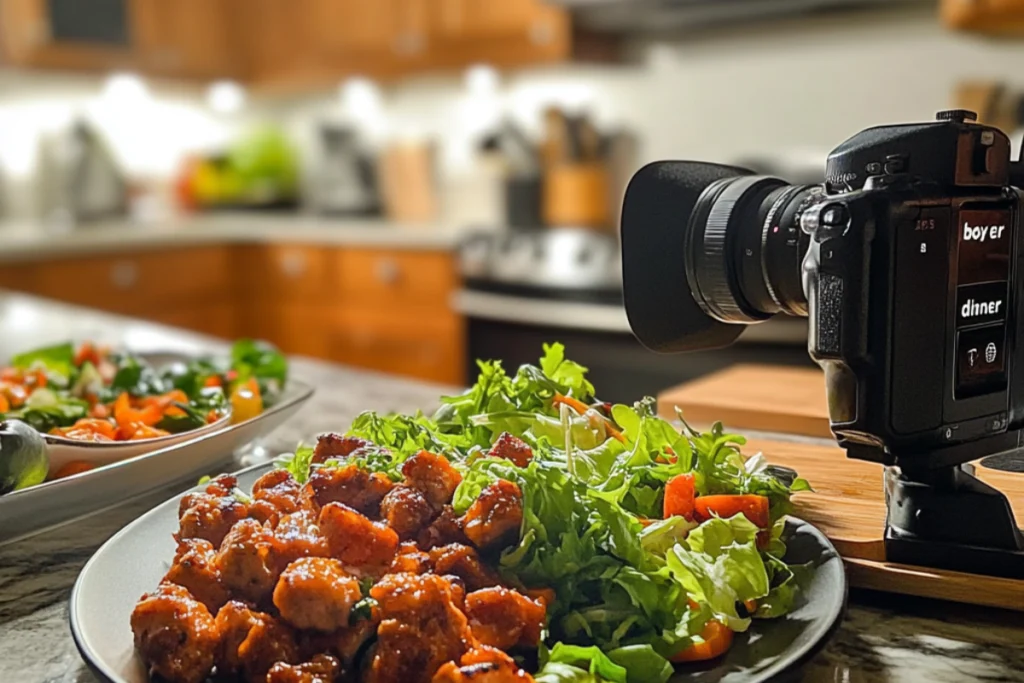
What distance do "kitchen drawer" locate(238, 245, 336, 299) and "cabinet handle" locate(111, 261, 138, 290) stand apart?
45 cm

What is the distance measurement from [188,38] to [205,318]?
115cm

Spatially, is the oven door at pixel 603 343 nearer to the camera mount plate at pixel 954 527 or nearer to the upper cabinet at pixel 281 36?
the upper cabinet at pixel 281 36

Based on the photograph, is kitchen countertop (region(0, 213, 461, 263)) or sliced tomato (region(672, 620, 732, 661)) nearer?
sliced tomato (region(672, 620, 732, 661))

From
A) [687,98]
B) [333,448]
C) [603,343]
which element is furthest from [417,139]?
[333,448]

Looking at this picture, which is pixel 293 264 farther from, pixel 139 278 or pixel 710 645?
pixel 710 645

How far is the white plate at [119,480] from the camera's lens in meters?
0.80

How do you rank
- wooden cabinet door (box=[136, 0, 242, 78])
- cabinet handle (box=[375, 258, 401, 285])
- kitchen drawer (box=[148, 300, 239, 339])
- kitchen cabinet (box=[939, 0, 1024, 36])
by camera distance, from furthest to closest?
wooden cabinet door (box=[136, 0, 242, 78]) < kitchen drawer (box=[148, 300, 239, 339]) < cabinet handle (box=[375, 258, 401, 285]) < kitchen cabinet (box=[939, 0, 1024, 36])

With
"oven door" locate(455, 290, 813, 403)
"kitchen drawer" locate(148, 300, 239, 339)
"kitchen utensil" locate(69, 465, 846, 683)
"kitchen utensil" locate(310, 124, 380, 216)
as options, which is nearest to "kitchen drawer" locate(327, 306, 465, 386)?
"oven door" locate(455, 290, 813, 403)

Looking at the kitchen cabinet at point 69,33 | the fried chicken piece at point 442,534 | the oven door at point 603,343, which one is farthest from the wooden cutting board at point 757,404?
the kitchen cabinet at point 69,33

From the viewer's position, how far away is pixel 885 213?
677 millimetres

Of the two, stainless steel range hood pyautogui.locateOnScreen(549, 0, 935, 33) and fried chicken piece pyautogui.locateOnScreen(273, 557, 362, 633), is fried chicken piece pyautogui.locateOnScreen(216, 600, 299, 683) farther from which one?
stainless steel range hood pyautogui.locateOnScreen(549, 0, 935, 33)

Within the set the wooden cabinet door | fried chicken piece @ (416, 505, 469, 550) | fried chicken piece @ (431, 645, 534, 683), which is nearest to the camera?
fried chicken piece @ (431, 645, 534, 683)

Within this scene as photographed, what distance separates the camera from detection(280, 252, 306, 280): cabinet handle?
3.78 meters

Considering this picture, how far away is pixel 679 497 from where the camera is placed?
72 centimetres
